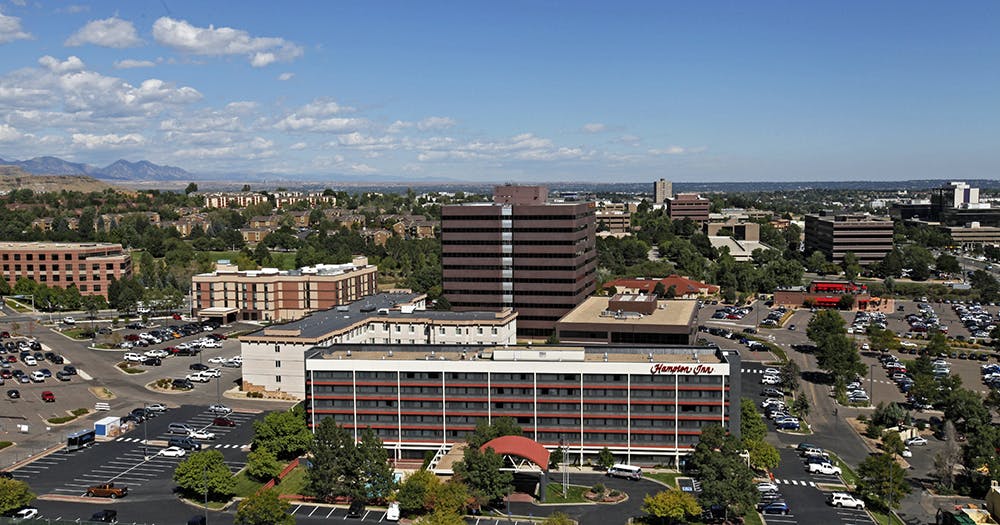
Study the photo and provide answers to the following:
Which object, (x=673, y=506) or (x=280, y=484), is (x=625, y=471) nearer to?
(x=673, y=506)

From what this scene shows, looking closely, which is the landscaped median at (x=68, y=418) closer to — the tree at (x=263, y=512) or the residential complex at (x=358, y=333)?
the residential complex at (x=358, y=333)

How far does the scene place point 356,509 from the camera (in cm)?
6253

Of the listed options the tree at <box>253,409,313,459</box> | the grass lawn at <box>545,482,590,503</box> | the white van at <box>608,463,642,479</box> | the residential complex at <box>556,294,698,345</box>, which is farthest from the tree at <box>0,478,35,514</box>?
the residential complex at <box>556,294,698,345</box>

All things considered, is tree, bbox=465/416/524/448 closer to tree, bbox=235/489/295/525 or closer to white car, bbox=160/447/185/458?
tree, bbox=235/489/295/525

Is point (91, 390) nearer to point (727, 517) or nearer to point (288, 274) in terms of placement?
point (288, 274)

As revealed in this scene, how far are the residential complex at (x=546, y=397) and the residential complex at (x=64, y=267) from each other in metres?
102

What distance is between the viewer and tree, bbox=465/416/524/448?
218ft

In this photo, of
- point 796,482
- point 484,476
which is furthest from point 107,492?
point 796,482

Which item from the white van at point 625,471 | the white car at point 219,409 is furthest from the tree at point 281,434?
the white van at point 625,471

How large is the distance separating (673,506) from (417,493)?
1790 cm

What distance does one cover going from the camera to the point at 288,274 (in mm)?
146875

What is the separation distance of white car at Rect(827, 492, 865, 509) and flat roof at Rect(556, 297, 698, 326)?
120 feet

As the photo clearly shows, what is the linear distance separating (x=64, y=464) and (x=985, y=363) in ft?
370

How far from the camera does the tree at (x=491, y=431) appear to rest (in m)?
66.6
